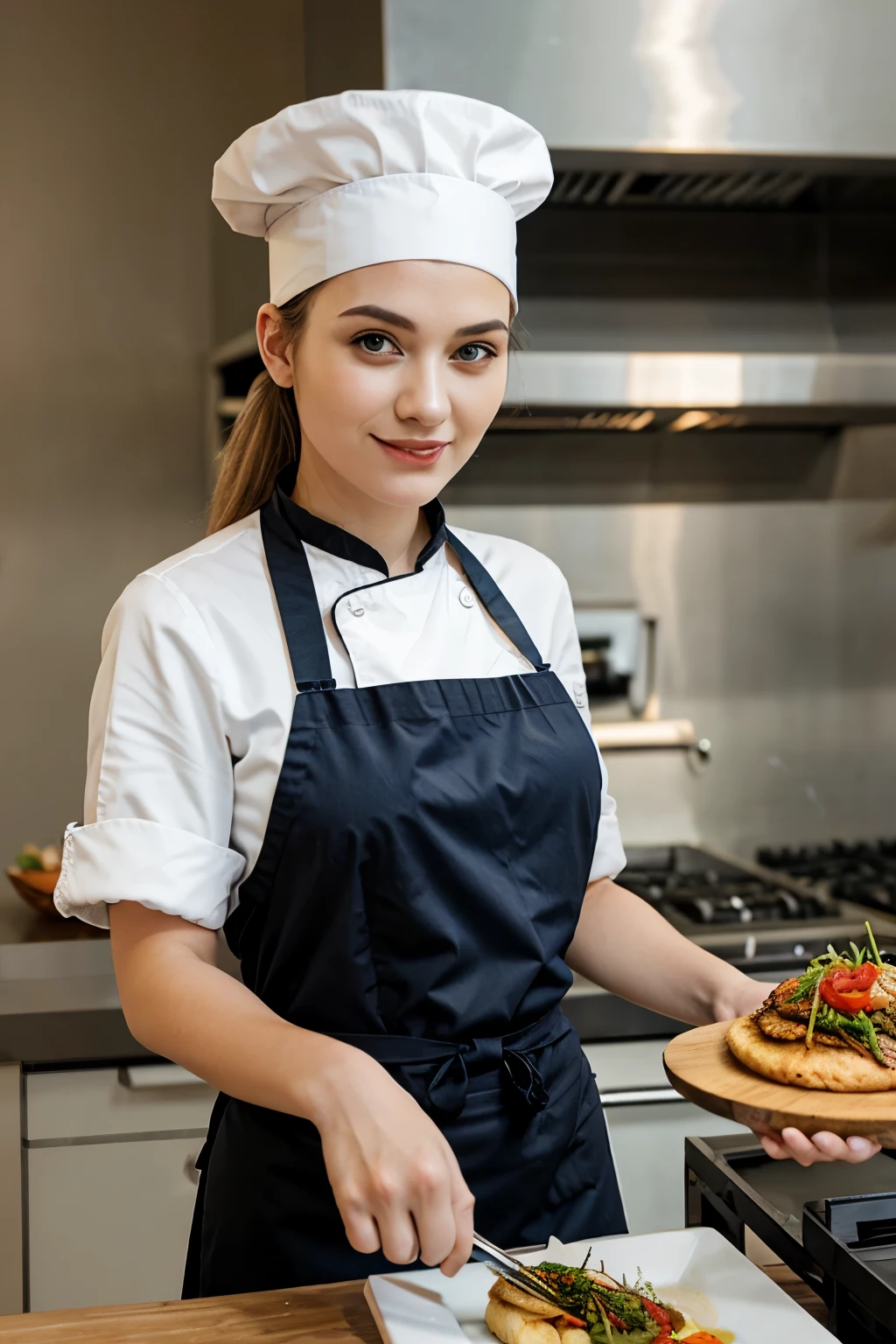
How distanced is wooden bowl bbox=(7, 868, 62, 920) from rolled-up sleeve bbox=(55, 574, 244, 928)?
1.21 m

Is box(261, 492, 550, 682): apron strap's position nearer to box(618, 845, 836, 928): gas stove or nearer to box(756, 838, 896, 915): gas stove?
box(618, 845, 836, 928): gas stove

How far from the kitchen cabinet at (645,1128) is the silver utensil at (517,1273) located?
1.07 m

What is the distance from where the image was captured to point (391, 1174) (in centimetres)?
74

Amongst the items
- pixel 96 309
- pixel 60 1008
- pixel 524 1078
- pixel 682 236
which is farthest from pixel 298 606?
pixel 682 236

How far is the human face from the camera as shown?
38.5 inches

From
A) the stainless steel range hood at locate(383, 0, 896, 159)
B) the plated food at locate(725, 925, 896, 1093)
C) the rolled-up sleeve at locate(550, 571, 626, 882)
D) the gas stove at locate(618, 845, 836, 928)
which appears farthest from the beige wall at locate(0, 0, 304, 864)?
the plated food at locate(725, 925, 896, 1093)

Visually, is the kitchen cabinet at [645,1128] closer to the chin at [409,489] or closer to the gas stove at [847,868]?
the gas stove at [847,868]

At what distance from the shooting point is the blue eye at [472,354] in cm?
102

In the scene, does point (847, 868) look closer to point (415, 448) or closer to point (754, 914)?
point (754, 914)

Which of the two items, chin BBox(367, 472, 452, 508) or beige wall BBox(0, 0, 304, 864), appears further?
beige wall BBox(0, 0, 304, 864)

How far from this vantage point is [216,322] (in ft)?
8.13

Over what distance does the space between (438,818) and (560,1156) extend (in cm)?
32

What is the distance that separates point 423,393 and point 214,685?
0.92 feet

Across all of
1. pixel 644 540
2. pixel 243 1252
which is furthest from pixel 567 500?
pixel 243 1252
